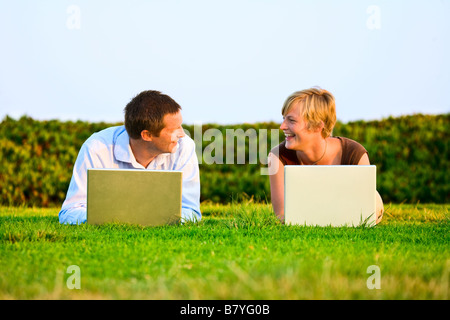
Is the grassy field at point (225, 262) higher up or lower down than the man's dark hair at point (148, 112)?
lower down

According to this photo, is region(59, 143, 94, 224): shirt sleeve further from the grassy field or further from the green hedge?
the green hedge

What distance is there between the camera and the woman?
5340mm

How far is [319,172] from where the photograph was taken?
5020 mm

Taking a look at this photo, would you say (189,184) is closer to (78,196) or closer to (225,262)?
(78,196)

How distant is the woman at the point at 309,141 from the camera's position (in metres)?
5.34

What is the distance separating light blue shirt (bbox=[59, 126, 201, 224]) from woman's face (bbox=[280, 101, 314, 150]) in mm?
1233

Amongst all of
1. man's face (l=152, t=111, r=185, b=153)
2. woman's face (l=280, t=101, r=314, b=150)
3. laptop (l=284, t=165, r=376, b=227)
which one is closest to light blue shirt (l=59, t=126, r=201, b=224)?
man's face (l=152, t=111, r=185, b=153)

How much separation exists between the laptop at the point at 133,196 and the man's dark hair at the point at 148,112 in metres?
0.82

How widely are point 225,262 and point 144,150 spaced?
9.96ft

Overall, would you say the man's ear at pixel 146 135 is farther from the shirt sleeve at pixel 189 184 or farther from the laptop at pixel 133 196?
the laptop at pixel 133 196

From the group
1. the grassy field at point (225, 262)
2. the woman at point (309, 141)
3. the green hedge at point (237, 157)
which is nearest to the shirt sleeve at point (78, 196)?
the grassy field at point (225, 262)

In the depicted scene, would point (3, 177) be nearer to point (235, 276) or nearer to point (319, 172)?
point (319, 172)
